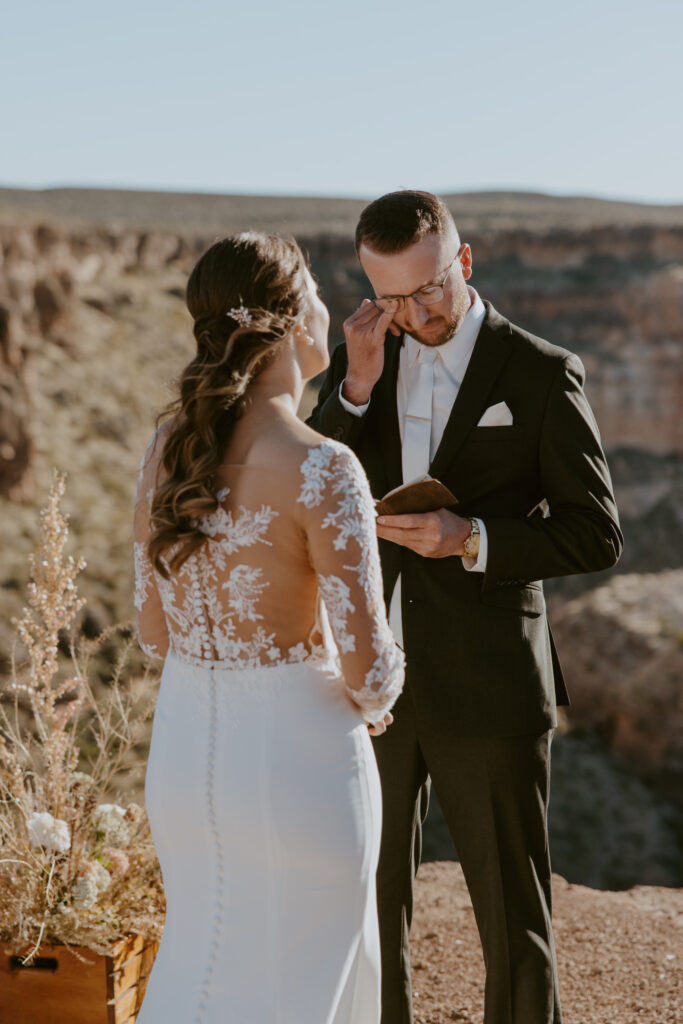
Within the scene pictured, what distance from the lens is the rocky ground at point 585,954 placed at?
3357mm

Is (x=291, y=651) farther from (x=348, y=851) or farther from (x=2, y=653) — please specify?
(x=2, y=653)

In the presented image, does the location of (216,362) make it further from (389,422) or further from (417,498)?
(389,422)

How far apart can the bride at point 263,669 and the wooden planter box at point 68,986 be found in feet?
2.29

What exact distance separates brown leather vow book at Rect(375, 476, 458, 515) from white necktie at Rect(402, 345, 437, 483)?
0.25 m

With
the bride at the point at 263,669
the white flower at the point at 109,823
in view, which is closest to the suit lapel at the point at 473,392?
the bride at the point at 263,669

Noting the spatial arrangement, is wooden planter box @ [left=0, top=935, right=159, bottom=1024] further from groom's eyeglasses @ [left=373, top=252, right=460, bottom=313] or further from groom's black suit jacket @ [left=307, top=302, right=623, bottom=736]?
groom's eyeglasses @ [left=373, top=252, right=460, bottom=313]

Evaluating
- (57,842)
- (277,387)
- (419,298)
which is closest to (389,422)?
(419,298)

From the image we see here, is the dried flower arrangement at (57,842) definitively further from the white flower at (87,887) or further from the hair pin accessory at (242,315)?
the hair pin accessory at (242,315)

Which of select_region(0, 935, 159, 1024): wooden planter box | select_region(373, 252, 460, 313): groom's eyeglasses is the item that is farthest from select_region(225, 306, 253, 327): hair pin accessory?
select_region(0, 935, 159, 1024): wooden planter box

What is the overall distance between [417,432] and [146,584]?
809mm

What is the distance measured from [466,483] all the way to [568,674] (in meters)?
17.4

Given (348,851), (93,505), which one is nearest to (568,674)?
(93,505)

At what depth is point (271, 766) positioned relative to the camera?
197 centimetres

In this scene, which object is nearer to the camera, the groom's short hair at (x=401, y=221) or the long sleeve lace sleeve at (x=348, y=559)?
the long sleeve lace sleeve at (x=348, y=559)
